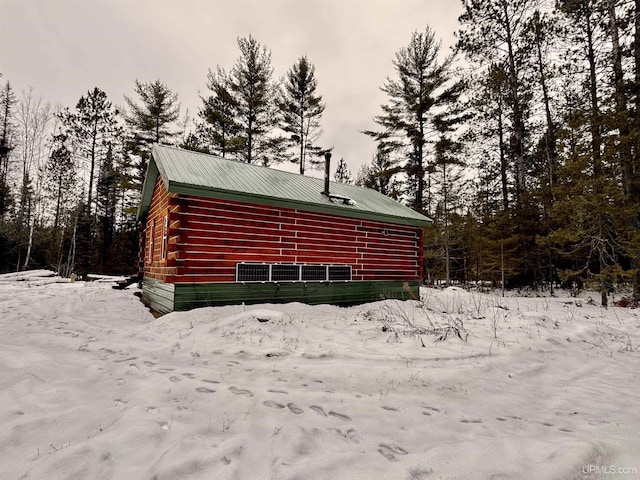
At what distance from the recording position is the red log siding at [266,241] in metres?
7.25

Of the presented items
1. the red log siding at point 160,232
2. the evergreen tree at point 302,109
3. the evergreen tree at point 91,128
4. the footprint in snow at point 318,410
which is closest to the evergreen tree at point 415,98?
the evergreen tree at point 302,109

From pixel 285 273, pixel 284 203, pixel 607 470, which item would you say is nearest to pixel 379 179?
pixel 284 203

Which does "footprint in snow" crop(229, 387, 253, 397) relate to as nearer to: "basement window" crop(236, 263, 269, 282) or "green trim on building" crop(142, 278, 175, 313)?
"green trim on building" crop(142, 278, 175, 313)

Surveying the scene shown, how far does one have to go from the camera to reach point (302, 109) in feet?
73.4

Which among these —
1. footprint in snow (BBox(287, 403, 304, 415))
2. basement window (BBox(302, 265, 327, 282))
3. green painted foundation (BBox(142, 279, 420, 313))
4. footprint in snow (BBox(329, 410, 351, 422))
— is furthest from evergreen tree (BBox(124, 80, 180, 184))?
footprint in snow (BBox(329, 410, 351, 422))

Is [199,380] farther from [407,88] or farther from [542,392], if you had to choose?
[407,88]

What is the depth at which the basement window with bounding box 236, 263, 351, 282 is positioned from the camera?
26.4 feet

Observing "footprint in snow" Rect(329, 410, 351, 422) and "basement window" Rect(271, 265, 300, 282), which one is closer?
"footprint in snow" Rect(329, 410, 351, 422)

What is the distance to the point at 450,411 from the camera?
2.85 m

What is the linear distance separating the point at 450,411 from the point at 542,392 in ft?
4.58

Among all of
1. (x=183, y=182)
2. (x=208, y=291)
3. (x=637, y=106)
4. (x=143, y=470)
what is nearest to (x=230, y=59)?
(x=183, y=182)

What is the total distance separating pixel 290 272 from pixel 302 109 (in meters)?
17.6

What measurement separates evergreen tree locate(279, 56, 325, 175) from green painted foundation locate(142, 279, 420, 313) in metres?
14.8

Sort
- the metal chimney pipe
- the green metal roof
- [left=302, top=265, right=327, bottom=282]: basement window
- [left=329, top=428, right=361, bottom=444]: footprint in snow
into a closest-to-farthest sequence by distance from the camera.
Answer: [left=329, top=428, right=361, bottom=444]: footprint in snow → the green metal roof → [left=302, top=265, right=327, bottom=282]: basement window → the metal chimney pipe
